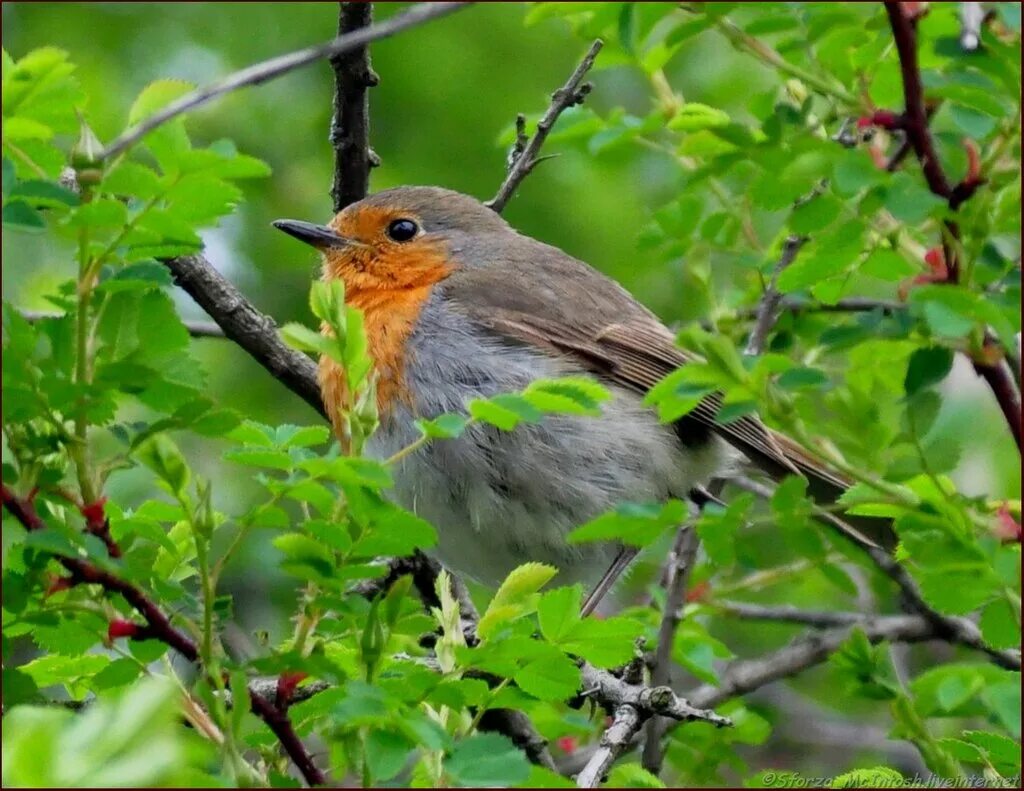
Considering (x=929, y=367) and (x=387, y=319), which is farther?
(x=387, y=319)

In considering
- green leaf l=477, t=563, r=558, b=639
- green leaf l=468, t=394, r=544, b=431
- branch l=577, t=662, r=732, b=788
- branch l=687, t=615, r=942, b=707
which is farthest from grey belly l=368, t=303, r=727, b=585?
green leaf l=468, t=394, r=544, b=431

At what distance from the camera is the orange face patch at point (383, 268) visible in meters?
4.85

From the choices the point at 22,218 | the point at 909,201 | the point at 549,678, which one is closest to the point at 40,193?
the point at 22,218

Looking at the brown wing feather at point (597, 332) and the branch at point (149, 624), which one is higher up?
the branch at point (149, 624)

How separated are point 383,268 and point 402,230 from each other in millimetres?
239

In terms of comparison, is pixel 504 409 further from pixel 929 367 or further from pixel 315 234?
pixel 315 234

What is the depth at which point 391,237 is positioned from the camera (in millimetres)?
5270

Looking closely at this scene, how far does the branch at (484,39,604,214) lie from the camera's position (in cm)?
395

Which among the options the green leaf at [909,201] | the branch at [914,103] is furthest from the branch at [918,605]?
the green leaf at [909,201]

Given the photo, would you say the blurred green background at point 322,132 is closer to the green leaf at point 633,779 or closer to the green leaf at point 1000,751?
the green leaf at point 1000,751

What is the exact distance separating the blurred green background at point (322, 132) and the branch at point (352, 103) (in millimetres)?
2229

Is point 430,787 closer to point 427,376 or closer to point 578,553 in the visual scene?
point 427,376

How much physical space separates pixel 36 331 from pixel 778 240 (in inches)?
98.9

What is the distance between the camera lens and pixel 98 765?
4.34ft
